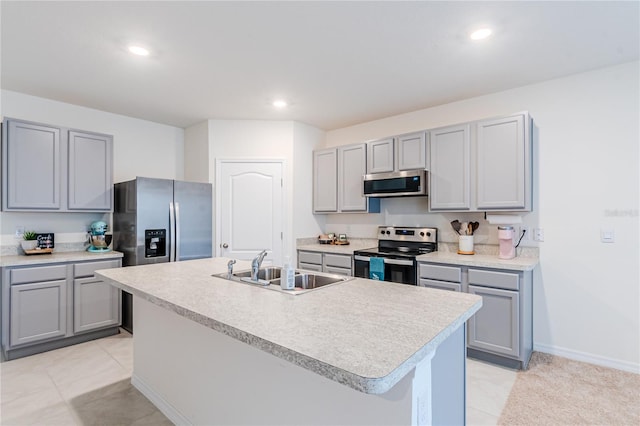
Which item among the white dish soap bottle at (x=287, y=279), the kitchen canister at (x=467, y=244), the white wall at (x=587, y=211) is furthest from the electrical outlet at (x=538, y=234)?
the white dish soap bottle at (x=287, y=279)

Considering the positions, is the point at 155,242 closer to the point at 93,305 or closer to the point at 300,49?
the point at 93,305

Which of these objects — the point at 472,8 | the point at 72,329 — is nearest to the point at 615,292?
the point at 472,8

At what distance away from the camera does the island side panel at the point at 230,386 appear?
1.17 meters

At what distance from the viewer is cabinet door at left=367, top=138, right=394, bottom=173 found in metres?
3.79

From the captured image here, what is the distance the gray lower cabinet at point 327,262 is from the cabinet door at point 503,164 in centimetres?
156

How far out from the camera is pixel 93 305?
3311 mm

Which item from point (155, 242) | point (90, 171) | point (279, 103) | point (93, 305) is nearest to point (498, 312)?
point (279, 103)

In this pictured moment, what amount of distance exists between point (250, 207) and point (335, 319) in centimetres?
320

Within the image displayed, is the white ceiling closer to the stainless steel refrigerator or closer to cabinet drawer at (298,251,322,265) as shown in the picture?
the stainless steel refrigerator

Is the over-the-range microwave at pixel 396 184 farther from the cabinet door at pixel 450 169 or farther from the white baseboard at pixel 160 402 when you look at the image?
the white baseboard at pixel 160 402

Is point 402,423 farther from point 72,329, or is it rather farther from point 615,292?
point 72,329

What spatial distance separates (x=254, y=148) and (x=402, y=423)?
374 centimetres

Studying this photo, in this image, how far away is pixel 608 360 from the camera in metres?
2.74

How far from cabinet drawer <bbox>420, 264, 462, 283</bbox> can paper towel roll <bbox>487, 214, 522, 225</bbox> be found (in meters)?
0.68
